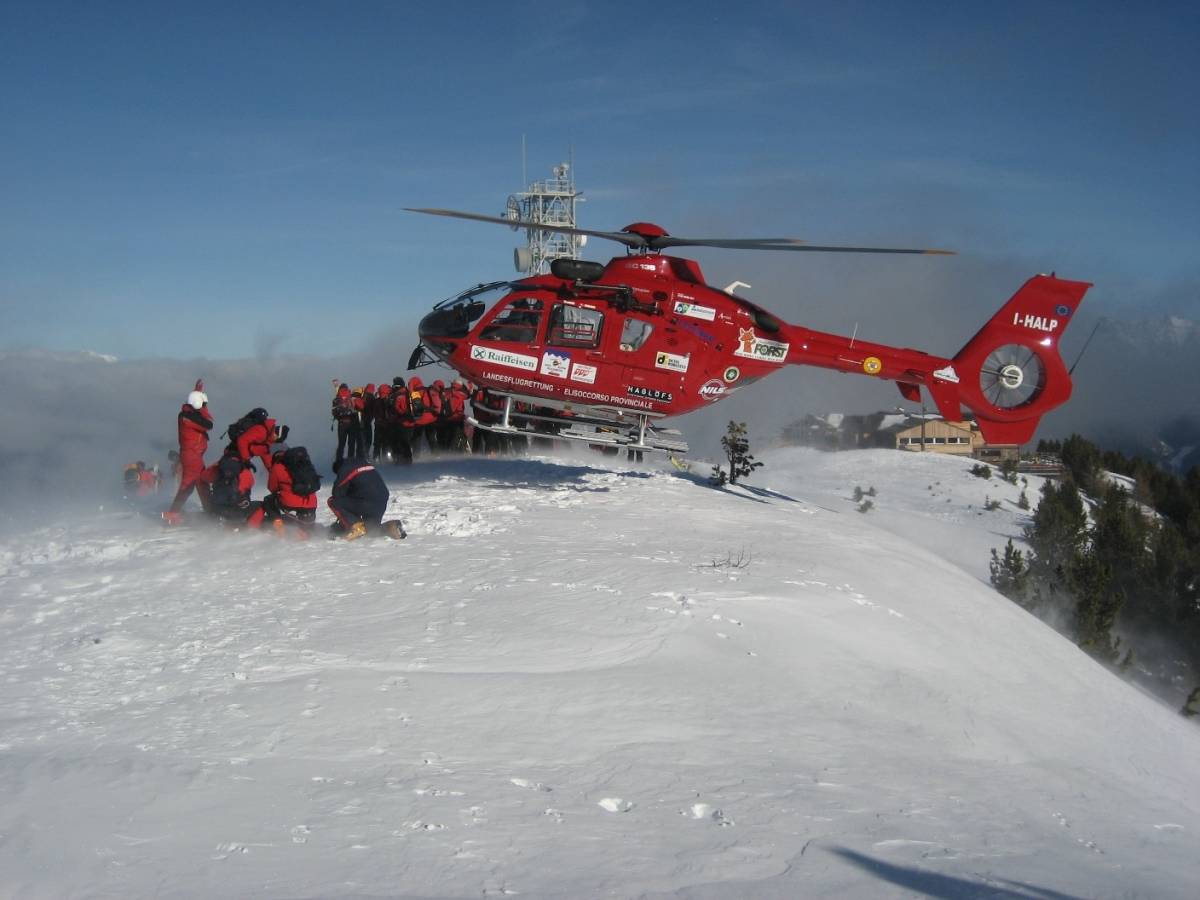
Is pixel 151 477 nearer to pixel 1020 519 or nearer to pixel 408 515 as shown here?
pixel 408 515

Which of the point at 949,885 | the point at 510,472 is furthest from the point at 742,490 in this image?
the point at 949,885

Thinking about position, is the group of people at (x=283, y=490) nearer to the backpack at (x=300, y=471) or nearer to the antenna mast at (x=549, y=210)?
the backpack at (x=300, y=471)

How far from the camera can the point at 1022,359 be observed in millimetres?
17609

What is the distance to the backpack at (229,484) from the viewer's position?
1188 cm

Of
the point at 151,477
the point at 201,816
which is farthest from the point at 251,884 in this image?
the point at 151,477

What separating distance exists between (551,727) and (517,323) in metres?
10.3

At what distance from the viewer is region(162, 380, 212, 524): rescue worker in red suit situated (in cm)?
1259

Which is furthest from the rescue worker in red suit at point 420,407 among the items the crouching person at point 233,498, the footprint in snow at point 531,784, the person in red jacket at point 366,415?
the footprint in snow at point 531,784

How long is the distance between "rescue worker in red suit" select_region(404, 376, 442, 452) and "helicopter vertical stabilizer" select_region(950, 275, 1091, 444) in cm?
1017

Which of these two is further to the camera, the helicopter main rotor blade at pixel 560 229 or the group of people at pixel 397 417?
the group of people at pixel 397 417

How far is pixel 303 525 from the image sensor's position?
1179 cm

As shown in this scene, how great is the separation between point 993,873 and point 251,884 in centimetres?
350

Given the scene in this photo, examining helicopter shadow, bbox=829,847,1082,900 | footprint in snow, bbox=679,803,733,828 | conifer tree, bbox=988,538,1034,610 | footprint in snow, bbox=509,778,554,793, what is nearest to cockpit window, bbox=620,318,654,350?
conifer tree, bbox=988,538,1034,610

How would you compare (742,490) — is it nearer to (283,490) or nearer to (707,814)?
(283,490)
